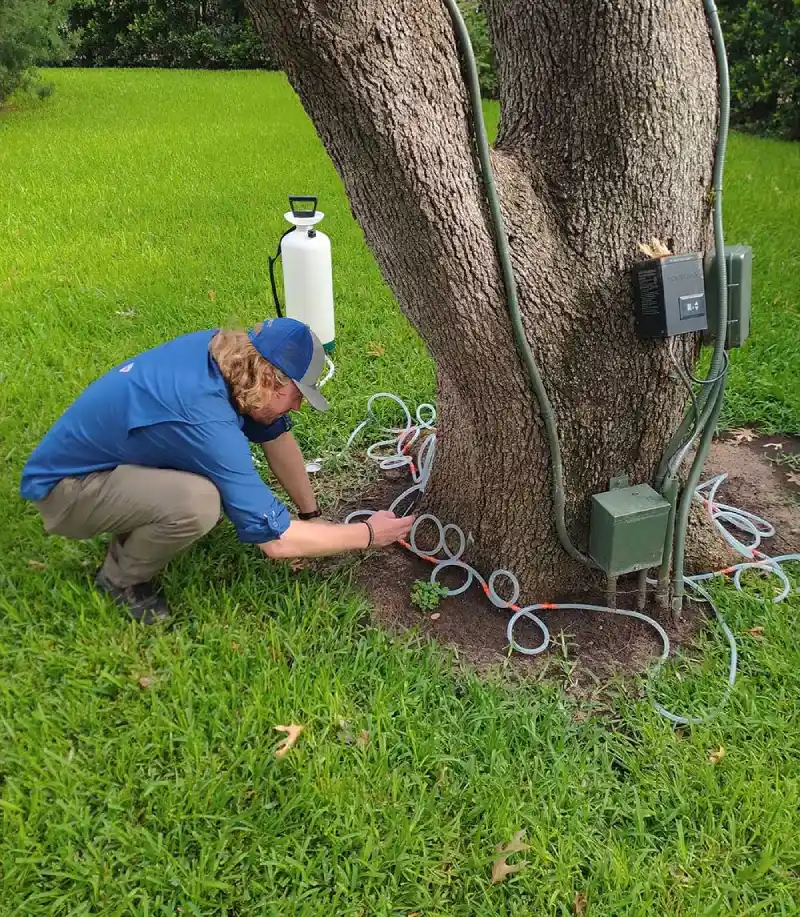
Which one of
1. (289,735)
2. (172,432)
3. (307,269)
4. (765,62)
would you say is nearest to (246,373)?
(172,432)

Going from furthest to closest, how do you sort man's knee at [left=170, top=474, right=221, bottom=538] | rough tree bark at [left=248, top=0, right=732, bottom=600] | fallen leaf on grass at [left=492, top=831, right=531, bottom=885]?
man's knee at [left=170, top=474, right=221, bottom=538] < fallen leaf on grass at [left=492, top=831, right=531, bottom=885] < rough tree bark at [left=248, top=0, right=732, bottom=600]

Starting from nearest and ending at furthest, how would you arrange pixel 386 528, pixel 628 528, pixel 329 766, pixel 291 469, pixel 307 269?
pixel 329 766
pixel 628 528
pixel 386 528
pixel 291 469
pixel 307 269

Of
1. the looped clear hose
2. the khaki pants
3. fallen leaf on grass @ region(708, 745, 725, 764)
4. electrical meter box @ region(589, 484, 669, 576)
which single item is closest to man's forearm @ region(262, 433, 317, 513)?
the looped clear hose

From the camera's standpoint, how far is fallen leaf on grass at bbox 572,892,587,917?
1.76 m

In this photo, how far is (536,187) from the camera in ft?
6.84

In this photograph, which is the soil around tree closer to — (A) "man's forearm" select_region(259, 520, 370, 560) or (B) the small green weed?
(B) the small green weed

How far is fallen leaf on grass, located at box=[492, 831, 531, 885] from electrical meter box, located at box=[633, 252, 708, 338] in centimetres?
130

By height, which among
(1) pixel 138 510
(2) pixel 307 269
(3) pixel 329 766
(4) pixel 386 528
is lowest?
(3) pixel 329 766

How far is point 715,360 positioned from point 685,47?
2.57ft

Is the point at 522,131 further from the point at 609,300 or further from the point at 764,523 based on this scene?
the point at 764,523

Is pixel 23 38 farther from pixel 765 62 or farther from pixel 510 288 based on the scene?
pixel 510 288

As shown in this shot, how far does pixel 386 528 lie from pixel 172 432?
0.71 m

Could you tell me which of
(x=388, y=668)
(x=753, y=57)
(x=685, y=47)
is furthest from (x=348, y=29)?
(x=753, y=57)

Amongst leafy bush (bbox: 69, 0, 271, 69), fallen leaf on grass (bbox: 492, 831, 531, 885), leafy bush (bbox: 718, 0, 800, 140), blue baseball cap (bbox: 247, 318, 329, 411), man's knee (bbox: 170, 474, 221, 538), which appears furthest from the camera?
leafy bush (bbox: 69, 0, 271, 69)
